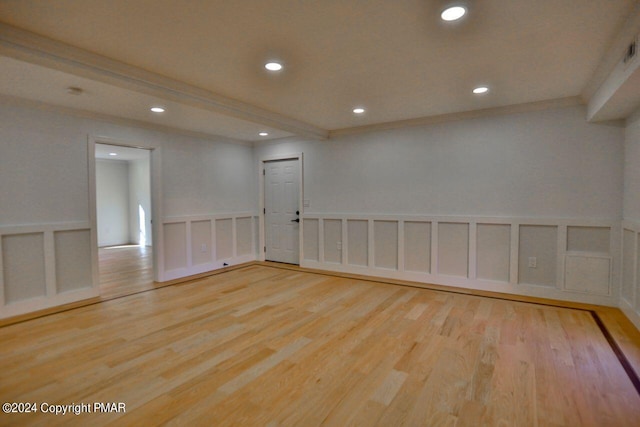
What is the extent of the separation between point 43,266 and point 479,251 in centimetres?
542

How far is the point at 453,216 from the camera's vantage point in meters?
4.39

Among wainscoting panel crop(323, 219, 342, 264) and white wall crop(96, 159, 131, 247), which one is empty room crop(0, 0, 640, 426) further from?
white wall crop(96, 159, 131, 247)

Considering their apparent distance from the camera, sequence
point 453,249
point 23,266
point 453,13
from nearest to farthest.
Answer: point 453,13
point 23,266
point 453,249

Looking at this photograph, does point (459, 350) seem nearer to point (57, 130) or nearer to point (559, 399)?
point (559, 399)

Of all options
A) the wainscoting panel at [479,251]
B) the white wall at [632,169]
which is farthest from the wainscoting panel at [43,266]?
the white wall at [632,169]

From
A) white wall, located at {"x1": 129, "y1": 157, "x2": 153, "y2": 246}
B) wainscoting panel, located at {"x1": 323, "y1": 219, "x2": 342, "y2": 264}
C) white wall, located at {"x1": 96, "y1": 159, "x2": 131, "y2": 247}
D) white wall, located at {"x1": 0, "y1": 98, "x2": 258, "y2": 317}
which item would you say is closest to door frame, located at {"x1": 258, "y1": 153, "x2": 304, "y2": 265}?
wainscoting panel, located at {"x1": 323, "y1": 219, "x2": 342, "y2": 264}

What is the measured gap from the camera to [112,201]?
8.77 metres

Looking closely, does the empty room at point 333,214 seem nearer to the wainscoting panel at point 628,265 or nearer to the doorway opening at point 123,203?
the wainscoting panel at point 628,265

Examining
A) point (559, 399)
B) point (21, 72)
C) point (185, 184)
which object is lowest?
point (559, 399)

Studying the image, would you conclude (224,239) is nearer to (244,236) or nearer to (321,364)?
(244,236)

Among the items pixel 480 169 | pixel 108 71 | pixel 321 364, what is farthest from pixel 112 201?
pixel 480 169

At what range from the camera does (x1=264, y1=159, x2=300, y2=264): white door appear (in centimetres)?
595

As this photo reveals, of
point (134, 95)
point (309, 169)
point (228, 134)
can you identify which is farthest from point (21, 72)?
point (309, 169)

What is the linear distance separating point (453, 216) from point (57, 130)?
516 centimetres
